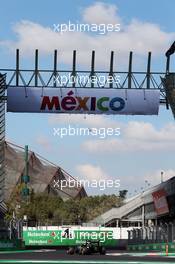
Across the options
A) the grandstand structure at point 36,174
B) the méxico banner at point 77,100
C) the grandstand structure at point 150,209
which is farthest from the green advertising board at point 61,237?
the grandstand structure at point 36,174

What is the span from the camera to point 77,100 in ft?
129

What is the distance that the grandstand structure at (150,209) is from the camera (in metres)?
60.1

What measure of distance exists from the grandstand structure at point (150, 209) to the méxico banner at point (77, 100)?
18642 millimetres

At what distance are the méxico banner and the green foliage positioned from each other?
68.5 meters

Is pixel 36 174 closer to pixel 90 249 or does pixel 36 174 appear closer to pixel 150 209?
pixel 150 209

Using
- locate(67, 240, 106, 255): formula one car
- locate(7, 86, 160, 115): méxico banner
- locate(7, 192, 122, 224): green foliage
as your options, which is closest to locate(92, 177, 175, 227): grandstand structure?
locate(7, 192, 122, 224): green foliage

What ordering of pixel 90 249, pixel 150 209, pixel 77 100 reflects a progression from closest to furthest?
1. pixel 77 100
2. pixel 90 249
3. pixel 150 209

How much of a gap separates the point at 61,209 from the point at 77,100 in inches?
3133

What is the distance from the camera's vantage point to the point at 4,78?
131ft

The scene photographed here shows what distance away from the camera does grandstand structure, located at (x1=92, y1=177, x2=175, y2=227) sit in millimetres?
60122

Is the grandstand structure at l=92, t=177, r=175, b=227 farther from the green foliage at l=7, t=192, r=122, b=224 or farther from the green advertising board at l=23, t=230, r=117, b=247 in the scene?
the green foliage at l=7, t=192, r=122, b=224

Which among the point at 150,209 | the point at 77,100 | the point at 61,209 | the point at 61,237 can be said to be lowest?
the point at 61,237

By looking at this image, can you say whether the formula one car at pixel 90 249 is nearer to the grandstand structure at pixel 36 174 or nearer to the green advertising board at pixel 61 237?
the green advertising board at pixel 61 237

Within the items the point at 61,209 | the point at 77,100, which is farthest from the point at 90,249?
the point at 61,209
